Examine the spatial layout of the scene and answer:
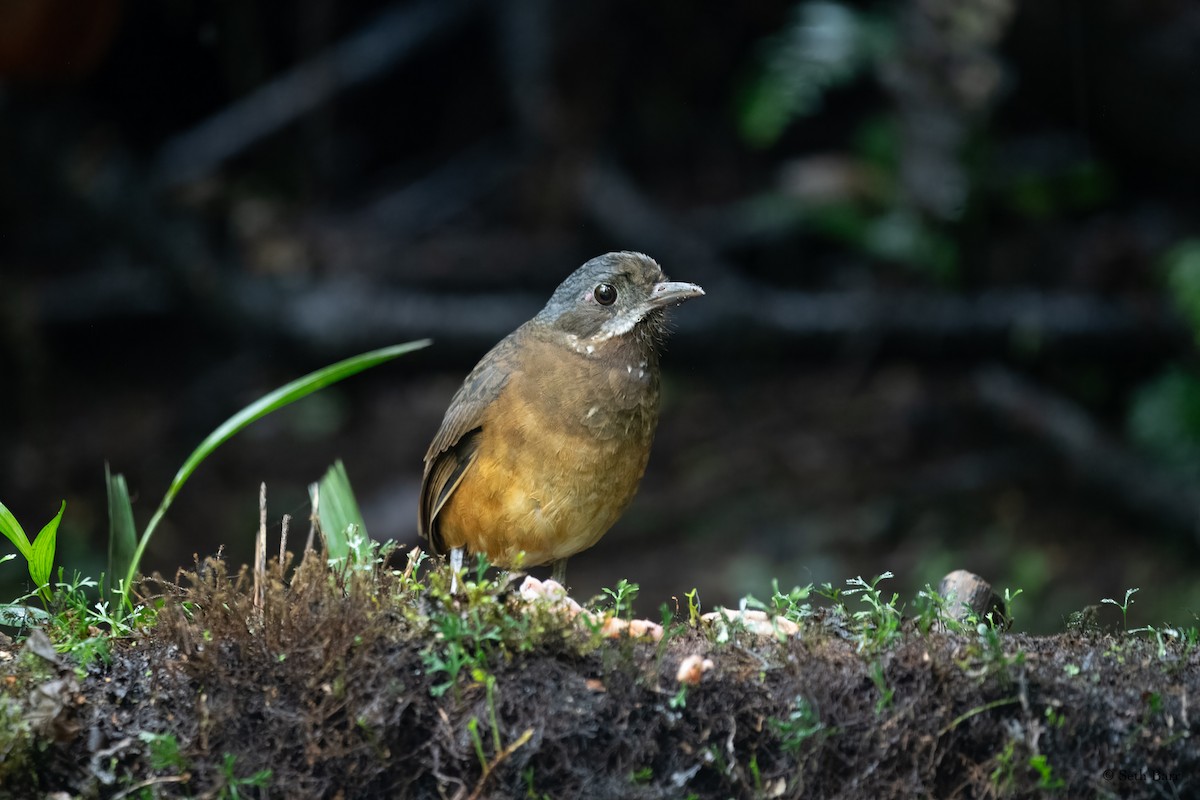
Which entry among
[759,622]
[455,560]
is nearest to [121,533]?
[455,560]

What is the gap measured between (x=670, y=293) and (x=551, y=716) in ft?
5.60

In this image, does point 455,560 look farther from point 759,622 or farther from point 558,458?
point 759,622

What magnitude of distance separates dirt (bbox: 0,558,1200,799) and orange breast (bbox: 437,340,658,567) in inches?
39.1

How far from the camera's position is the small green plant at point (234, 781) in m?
2.59

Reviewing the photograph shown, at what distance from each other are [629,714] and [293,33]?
7777mm

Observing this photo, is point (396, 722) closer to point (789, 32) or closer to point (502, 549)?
point (502, 549)

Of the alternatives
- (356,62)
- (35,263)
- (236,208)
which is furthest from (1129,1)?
(35,263)

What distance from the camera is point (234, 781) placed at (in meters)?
2.60

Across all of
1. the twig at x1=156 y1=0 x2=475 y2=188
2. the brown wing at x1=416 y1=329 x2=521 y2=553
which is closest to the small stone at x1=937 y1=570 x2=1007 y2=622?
the brown wing at x1=416 y1=329 x2=521 y2=553

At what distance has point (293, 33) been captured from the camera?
9375 millimetres

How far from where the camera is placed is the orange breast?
12.8ft

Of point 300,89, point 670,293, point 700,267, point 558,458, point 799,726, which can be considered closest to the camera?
point 799,726

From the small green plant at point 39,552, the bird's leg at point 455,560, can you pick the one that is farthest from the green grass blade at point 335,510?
the small green plant at point 39,552

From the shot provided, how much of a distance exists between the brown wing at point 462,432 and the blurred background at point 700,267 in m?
2.74
